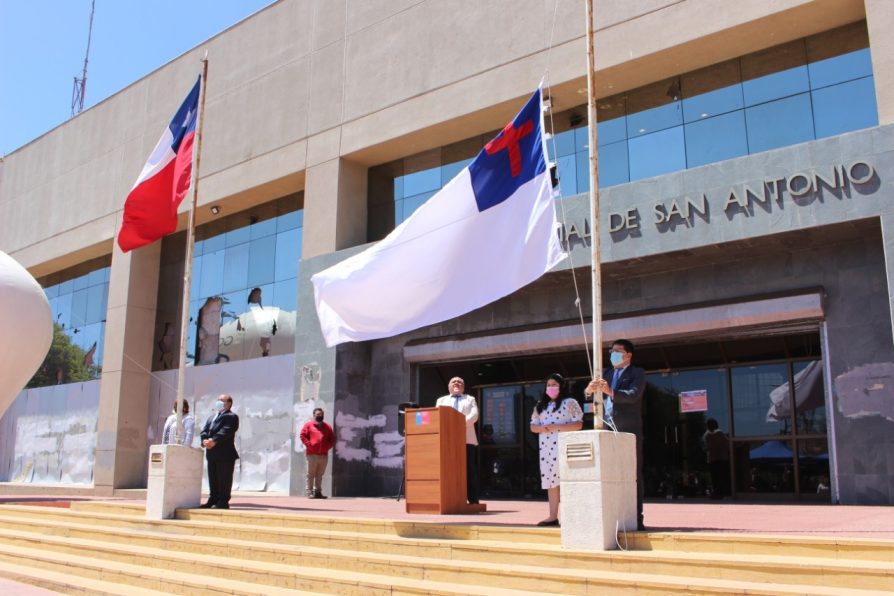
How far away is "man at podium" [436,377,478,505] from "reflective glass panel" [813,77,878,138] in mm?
7533

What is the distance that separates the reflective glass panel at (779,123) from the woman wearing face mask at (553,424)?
7458 millimetres

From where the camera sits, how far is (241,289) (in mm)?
23875

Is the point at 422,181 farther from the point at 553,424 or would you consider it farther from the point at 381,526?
the point at 381,526

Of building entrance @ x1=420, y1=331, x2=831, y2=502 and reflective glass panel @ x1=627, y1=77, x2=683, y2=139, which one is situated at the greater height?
reflective glass panel @ x1=627, y1=77, x2=683, y2=139

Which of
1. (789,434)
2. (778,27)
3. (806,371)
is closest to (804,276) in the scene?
(806,371)

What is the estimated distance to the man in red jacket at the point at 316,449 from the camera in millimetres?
18453

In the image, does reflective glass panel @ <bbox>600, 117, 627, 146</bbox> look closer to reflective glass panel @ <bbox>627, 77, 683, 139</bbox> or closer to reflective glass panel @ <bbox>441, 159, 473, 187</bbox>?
reflective glass panel @ <bbox>627, 77, 683, 139</bbox>

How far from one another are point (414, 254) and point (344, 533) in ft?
11.1

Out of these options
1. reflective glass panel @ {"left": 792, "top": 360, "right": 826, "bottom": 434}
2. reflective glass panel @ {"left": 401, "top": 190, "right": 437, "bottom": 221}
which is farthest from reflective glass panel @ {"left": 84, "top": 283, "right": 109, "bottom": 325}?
reflective glass panel @ {"left": 792, "top": 360, "right": 826, "bottom": 434}

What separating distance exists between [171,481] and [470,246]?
680 cm

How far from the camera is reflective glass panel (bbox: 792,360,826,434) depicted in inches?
576

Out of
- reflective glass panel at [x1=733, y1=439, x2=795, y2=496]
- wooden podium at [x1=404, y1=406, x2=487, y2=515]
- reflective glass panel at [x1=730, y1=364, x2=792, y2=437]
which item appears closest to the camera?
wooden podium at [x1=404, y1=406, x2=487, y2=515]

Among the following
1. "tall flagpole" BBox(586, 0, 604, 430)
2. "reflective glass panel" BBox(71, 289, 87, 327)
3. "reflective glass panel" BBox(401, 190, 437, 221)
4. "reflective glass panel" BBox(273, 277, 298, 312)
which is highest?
"reflective glass panel" BBox(401, 190, 437, 221)

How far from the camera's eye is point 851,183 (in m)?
12.8
